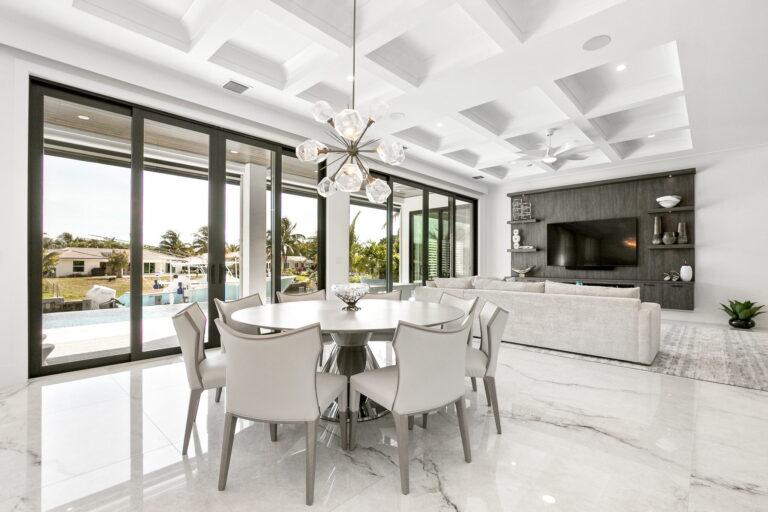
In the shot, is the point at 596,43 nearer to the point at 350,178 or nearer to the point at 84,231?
the point at 350,178

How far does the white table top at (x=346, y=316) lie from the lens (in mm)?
1886

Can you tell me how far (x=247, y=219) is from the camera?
4402 millimetres

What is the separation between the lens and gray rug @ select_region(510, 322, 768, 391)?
3.15 m

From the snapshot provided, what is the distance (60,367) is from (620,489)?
4.16m

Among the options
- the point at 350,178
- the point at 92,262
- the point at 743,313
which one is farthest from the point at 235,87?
the point at 743,313

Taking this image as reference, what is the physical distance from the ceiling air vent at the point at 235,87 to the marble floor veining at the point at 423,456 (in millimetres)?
2827

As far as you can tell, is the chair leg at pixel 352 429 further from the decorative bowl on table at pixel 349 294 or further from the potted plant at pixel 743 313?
the potted plant at pixel 743 313

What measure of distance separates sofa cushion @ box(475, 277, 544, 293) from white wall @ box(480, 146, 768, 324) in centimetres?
368

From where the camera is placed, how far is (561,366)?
3467 mm

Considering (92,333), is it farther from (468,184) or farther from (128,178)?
(468,184)

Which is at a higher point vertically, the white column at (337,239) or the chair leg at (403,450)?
the white column at (337,239)

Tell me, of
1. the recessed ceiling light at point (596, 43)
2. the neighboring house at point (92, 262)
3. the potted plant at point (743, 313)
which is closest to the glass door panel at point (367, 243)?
the neighboring house at point (92, 262)

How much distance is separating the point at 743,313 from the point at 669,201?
6.44ft

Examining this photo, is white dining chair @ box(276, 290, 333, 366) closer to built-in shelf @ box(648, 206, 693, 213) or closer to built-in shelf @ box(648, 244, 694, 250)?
built-in shelf @ box(648, 244, 694, 250)
